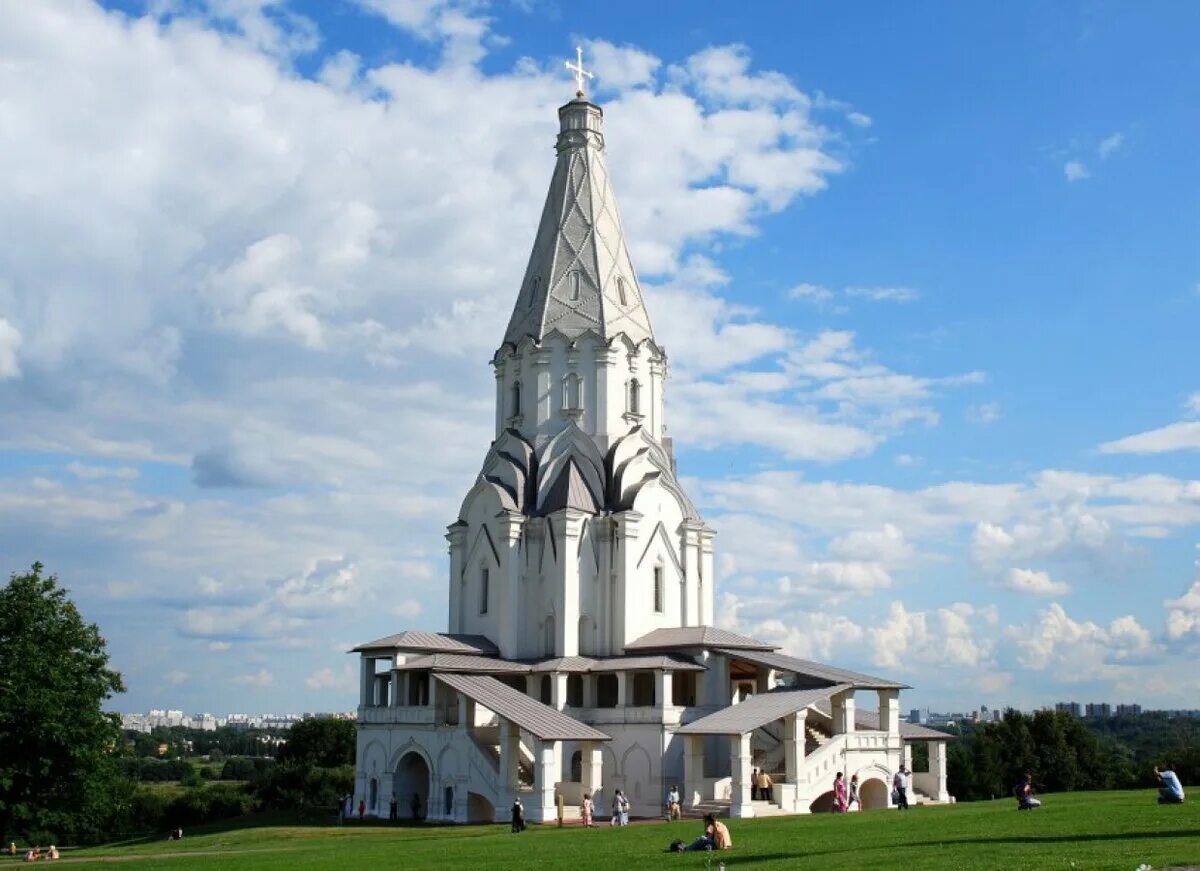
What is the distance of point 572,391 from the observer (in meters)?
47.3

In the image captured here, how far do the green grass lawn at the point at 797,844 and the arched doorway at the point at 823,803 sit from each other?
7.60 metres

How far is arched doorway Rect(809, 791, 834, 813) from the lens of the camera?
37844 mm

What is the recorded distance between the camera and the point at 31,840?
1468 inches

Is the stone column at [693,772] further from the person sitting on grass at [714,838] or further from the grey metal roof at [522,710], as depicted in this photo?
the person sitting on grass at [714,838]

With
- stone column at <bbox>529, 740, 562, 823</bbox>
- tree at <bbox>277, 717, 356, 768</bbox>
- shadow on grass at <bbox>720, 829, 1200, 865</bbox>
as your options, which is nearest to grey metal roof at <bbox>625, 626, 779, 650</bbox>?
stone column at <bbox>529, 740, 562, 823</bbox>

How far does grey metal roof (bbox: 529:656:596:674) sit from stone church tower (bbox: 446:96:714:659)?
2.36 ft

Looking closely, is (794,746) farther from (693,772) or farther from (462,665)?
(462,665)

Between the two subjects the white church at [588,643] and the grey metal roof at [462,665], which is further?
the grey metal roof at [462,665]

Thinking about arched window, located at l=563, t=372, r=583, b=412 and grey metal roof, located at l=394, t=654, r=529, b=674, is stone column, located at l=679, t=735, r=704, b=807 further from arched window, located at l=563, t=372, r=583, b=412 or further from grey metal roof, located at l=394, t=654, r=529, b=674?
arched window, located at l=563, t=372, r=583, b=412

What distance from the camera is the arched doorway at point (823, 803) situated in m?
37.8

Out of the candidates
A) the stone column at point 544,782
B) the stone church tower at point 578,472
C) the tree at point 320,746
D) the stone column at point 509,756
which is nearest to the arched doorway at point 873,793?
the stone church tower at point 578,472

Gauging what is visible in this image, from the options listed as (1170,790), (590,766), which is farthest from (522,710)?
(1170,790)

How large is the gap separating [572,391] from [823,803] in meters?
17.7

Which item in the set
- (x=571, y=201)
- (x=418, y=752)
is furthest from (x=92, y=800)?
(x=571, y=201)
